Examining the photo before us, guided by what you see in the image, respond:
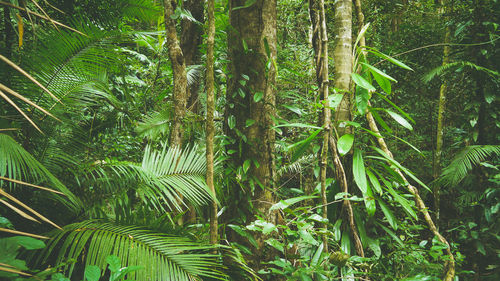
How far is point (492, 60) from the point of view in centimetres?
290

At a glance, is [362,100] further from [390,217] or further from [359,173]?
[390,217]

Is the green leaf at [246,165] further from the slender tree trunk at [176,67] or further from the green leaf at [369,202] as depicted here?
the green leaf at [369,202]

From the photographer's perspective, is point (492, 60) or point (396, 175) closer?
point (396, 175)

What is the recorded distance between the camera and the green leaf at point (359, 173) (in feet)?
5.06

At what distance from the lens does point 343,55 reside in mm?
1969

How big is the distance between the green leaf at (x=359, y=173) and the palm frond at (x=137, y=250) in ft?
2.70

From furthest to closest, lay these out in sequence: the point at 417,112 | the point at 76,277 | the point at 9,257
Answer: the point at 417,112 → the point at 76,277 → the point at 9,257

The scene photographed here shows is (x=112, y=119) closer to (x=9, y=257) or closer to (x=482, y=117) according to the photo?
(x=9, y=257)

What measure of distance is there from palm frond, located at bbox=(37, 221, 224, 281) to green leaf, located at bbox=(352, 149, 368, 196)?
0.82 meters

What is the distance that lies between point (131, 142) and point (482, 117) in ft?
13.5

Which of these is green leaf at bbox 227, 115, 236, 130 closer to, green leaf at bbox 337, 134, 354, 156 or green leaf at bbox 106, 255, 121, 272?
green leaf at bbox 337, 134, 354, 156

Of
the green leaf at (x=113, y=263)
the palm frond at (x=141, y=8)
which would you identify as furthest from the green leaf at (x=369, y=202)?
the palm frond at (x=141, y=8)

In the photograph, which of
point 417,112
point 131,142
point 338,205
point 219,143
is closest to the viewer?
point 338,205

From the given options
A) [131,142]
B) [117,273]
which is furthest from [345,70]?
[131,142]
